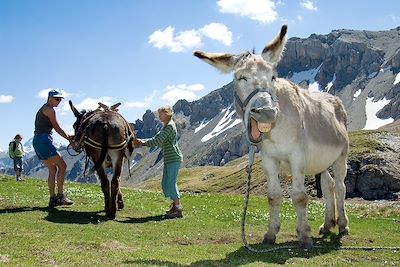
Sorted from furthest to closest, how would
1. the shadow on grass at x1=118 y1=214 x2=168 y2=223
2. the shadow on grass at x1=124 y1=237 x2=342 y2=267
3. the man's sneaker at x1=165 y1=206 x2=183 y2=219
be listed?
the man's sneaker at x1=165 y1=206 x2=183 y2=219 → the shadow on grass at x1=118 y1=214 x2=168 y2=223 → the shadow on grass at x1=124 y1=237 x2=342 y2=267

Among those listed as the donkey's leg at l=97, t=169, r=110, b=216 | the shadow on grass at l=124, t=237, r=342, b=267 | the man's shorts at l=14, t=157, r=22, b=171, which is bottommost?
the shadow on grass at l=124, t=237, r=342, b=267

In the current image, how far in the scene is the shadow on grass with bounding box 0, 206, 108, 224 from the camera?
16186 mm

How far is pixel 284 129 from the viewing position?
40.3 feet

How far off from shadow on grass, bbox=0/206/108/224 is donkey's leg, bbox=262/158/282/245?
6.19 m

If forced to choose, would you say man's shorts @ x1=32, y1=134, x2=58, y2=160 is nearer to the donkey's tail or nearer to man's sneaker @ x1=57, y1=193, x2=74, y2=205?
man's sneaker @ x1=57, y1=193, x2=74, y2=205

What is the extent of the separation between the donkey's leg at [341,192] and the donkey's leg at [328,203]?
145 millimetres

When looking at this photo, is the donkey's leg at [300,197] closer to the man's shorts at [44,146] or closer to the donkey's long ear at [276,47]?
the donkey's long ear at [276,47]

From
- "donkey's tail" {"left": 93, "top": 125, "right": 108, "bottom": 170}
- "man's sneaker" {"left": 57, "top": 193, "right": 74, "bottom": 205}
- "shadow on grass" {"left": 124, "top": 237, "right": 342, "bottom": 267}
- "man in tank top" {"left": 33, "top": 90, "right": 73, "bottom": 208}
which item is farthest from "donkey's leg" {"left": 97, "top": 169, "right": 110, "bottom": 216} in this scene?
"shadow on grass" {"left": 124, "top": 237, "right": 342, "bottom": 267}

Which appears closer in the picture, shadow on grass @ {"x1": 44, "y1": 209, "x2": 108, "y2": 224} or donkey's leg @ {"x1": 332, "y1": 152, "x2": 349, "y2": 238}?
donkey's leg @ {"x1": 332, "y1": 152, "x2": 349, "y2": 238}

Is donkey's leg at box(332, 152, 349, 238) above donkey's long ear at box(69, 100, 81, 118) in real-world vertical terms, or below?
below

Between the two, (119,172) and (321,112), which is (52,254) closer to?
(119,172)

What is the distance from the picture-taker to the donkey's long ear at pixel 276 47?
12148mm

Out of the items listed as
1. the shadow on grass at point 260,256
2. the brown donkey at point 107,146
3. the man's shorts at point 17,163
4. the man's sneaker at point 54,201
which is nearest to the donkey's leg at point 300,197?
the shadow on grass at point 260,256

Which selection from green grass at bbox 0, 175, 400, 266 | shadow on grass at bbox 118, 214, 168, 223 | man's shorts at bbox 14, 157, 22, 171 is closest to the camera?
green grass at bbox 0, 175, 400, 266
